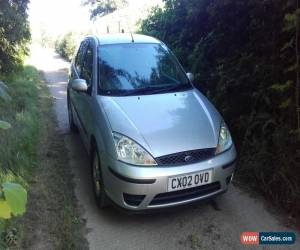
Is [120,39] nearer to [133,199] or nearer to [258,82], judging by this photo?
[258,82]

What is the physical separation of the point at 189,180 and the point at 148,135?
58cm

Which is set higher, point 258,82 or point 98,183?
point 258,82

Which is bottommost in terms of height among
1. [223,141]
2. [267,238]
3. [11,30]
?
[267,238]

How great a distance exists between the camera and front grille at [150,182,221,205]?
363 centimetres

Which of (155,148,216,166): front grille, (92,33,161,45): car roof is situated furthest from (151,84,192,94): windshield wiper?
(155,148,216,166): front grille

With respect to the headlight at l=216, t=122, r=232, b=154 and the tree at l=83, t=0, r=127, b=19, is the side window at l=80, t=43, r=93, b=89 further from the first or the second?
the tree at l=83, t=0, r=127, b=19

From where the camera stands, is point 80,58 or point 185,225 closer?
point 185,225

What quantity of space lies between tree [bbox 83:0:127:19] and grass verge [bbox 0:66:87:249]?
28062 mm

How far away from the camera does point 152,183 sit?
353 cm

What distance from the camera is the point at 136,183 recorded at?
354cm

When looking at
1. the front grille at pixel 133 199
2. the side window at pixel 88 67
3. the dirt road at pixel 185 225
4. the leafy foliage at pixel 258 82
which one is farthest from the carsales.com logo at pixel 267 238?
the side window at pixel 88 67

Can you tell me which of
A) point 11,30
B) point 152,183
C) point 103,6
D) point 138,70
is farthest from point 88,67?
point 103,6

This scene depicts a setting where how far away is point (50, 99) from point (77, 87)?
19.1 ft

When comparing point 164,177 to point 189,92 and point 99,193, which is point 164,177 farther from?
point 189,92
